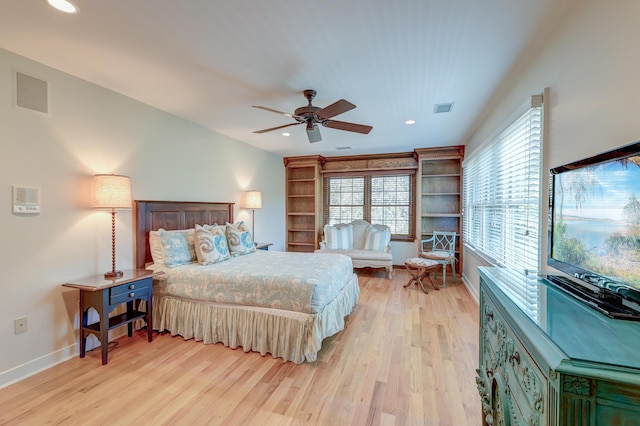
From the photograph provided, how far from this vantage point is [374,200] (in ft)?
20.8

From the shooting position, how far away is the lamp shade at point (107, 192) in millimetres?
2598

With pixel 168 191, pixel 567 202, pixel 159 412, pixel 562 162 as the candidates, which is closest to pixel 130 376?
pixel 159 412

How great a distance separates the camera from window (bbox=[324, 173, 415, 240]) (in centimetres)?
610

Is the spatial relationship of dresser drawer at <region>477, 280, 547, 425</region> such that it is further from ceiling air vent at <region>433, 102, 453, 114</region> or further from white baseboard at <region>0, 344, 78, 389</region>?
white baseboard at <region>0, 344, 78, 389</region>

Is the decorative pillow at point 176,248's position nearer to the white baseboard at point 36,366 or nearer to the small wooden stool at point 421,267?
the white baseboard at point 36,366

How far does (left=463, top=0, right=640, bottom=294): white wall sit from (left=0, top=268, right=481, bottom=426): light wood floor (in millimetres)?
1288

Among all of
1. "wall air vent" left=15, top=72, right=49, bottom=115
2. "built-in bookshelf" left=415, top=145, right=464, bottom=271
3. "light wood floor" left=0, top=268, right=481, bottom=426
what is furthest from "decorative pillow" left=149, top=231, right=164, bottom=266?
"built-in bookshelf" left=415, top=145, right=464, bottom=271

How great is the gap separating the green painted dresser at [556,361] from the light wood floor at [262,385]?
731 mm

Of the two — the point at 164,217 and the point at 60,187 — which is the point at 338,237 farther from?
the point at 60,187

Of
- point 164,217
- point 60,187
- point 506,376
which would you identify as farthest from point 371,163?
point 506,376

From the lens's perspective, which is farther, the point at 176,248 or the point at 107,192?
the point at 176,248

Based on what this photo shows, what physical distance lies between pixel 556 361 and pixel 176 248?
3301mm

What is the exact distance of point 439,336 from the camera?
2930 millimetres

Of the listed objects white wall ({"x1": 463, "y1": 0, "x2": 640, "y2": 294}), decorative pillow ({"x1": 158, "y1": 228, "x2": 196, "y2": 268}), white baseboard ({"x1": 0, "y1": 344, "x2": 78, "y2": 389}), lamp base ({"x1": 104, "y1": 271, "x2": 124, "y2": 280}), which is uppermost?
white wall ({"x1": 463, "y1": 0, "x2": 640, "y2": 294})
